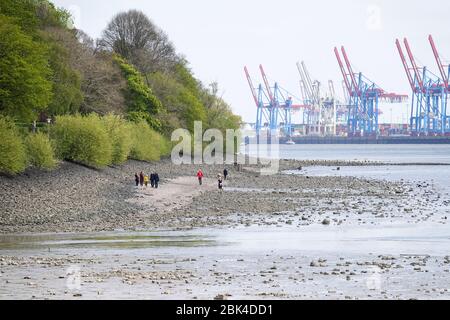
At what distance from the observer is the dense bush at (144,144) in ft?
251

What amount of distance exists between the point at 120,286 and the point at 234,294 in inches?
102

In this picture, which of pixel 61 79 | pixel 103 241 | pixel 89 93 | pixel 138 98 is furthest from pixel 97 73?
pixel 103 241

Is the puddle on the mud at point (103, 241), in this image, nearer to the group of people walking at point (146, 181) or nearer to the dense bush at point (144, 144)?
the group of people walking at point (146, 181)

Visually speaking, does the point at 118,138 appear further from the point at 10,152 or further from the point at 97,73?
the point at 10,152

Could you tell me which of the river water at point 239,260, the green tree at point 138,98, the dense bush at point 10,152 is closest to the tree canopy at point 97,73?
the green tree at point 138,98

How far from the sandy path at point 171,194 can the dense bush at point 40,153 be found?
4659 millimetres

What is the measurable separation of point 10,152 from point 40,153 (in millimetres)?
5789

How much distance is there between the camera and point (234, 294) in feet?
71.1

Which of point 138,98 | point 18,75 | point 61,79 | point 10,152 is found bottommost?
point 10,152

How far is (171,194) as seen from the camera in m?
52.3

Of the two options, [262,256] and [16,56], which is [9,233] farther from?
[16,56]

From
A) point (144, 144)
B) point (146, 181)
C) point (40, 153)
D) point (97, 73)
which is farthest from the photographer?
point (97, 73)
